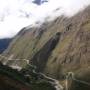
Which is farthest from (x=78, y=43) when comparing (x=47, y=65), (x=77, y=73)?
(x=77, y=73)

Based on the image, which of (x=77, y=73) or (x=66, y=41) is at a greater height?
(x=66, y=41)

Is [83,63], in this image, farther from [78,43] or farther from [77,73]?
[78,43]

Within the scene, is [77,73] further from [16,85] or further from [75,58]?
[16,85]

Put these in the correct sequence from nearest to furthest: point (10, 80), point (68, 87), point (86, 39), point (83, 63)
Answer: point (10, 80) < point (68, 87) < point (83, 63) < point (86, 39)

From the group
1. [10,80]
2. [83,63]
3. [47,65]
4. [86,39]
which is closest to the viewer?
[10,80]

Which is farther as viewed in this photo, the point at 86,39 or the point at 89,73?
the point at 86,39

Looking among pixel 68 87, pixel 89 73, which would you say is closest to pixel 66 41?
pixel 89 73

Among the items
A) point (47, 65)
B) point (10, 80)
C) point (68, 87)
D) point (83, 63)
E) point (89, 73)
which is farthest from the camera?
point (47, 65)

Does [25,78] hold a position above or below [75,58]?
below

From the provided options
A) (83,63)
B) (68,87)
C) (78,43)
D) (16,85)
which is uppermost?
(78,43)
